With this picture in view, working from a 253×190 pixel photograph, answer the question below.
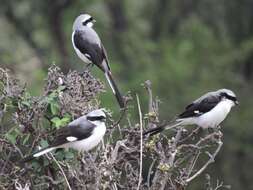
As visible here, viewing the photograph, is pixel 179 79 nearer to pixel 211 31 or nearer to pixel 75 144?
pixel 211 31

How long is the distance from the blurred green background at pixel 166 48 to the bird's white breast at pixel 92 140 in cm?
1015

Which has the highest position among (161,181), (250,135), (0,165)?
(250,135)

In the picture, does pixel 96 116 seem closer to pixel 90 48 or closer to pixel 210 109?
pixel 210 109

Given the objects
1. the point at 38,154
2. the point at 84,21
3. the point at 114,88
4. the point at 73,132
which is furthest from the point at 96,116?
the point at 84,21

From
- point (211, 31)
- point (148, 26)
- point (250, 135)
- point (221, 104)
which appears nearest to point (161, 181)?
point (221, 104)

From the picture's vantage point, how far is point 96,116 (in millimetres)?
4910

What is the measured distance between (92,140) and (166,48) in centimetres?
1344

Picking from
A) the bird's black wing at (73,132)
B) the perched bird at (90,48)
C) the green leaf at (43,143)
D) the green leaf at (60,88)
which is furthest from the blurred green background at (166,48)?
the green leaf at (43,143)

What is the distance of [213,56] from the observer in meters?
18.2

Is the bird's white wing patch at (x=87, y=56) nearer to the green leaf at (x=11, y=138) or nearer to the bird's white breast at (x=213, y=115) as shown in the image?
the bird's white breast at (x=213, y=115)

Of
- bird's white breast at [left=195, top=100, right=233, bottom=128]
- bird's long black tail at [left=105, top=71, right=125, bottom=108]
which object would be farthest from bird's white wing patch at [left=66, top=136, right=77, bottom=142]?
bird's long black tail at [left=105, top=71, right=125, bottom=108]

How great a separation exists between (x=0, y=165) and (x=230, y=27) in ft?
49.0

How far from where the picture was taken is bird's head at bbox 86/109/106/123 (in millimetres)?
4852

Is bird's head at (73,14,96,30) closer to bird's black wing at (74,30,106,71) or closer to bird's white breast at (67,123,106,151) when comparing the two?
bird's black wing at (74,30,106,71)
